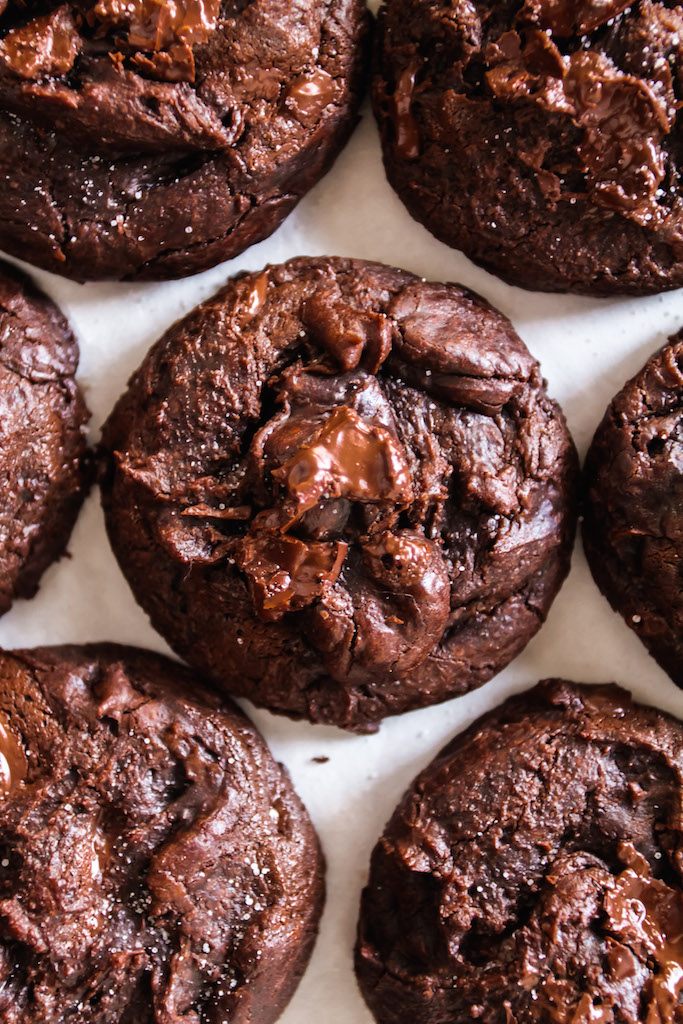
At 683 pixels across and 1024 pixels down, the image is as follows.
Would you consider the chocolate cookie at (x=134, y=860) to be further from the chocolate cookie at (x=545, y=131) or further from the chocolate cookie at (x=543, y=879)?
the chocolate cookie at (x=545, y=131)

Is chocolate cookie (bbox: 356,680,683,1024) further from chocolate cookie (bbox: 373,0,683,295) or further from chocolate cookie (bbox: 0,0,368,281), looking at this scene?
chocolate cookie (bbox: 0,0,368,281)

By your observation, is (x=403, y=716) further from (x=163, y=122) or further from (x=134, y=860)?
(x=163, y=122)

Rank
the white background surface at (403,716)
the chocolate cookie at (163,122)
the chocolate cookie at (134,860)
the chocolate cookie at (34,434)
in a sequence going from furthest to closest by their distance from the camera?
the white background surface at (403,716)
the chocolate cookie at (34,434)
the chocolate cookie at (134,860)
the chocolate cookie at (163,122)

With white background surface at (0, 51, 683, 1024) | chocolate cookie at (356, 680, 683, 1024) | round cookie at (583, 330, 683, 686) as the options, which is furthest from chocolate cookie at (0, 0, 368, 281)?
chocolate cookie at (356, 680, 683, 1024)

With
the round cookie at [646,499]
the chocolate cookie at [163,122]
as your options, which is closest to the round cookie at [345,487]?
the round cookie at [646,499]

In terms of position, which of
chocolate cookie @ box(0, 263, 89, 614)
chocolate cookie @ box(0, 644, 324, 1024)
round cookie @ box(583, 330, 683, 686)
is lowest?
chocolate cookie @ box(0, 644, 324, 1024)

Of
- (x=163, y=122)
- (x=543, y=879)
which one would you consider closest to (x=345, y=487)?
(x=163, y=122)
